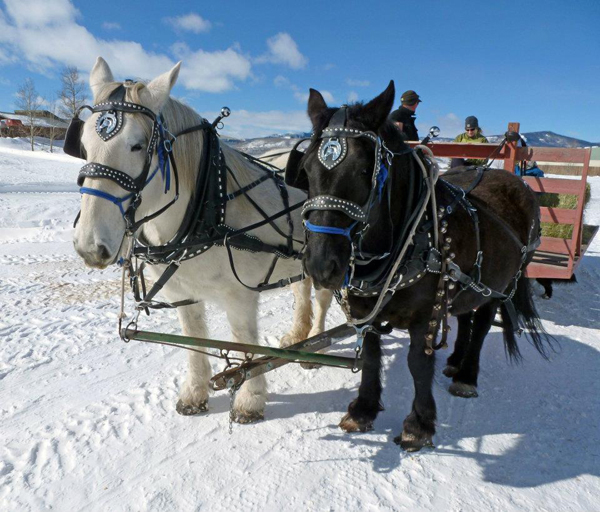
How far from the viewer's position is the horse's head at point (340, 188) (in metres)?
1.82

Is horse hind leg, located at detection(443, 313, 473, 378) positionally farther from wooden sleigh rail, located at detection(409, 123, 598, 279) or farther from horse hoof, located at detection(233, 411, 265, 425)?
horse hoof, located at detection(233, 411, 265, 425)

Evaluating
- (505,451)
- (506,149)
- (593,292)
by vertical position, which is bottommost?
(505,451)

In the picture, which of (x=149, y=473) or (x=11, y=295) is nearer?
(x=149, y=473)

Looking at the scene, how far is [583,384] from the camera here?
341 cm

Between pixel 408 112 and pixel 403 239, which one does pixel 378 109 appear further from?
pixel 408 112

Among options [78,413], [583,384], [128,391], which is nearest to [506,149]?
[583,384]

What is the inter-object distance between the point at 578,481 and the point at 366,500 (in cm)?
125

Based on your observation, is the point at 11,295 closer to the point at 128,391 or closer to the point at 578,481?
the point at 128,391

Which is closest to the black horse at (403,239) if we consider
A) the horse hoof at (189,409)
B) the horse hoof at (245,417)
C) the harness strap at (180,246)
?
the harness strap at (180,246)

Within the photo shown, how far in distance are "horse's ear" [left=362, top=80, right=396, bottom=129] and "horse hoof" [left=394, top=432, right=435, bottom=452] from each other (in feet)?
6.31

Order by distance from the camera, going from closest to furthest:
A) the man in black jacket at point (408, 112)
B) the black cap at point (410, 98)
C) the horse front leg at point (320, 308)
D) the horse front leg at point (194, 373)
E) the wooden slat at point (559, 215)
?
the horse front leg at point (194, 373) < the horse front leg at point (320, 308) < the wooden slat at point (559, 215) < the man in black jacket at point (408, 112) < the black cap at point (410, 98)

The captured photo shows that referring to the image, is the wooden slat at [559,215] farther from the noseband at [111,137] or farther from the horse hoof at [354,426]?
the noseband at [111,137]

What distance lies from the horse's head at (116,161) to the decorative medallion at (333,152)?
891mm

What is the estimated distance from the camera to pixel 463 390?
129 inches
